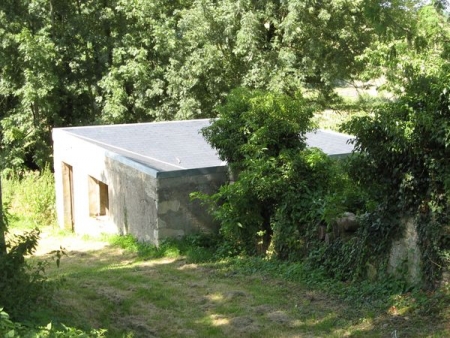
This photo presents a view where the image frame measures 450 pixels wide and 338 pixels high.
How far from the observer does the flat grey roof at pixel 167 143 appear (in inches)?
554

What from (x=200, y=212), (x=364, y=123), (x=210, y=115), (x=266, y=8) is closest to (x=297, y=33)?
(x=266, y=8)

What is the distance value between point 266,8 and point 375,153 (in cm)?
1361

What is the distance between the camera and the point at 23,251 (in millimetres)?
6246

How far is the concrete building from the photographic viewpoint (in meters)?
12.3

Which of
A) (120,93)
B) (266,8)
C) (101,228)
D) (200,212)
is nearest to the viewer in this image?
(200,212)

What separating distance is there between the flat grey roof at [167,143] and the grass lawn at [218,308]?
11.0 feet

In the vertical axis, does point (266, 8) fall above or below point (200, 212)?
above

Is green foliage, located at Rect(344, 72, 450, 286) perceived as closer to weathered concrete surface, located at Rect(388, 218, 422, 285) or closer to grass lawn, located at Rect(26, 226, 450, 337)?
weathered concrete surface, located at Rect(388, 218, 422, 285)

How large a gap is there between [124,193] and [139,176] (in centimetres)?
113

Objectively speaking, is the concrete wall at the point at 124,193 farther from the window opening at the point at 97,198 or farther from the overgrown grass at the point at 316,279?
the overgrown grass at the point at 316,279

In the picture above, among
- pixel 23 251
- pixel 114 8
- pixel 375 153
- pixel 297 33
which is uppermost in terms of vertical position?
pixel 114 8

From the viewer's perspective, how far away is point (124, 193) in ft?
45.5

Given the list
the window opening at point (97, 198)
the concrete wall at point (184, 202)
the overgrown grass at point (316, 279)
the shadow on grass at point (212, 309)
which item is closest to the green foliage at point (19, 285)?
the shadow on grass at point (212, 309)

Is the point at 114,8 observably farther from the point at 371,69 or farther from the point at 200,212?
the point at 200,212
